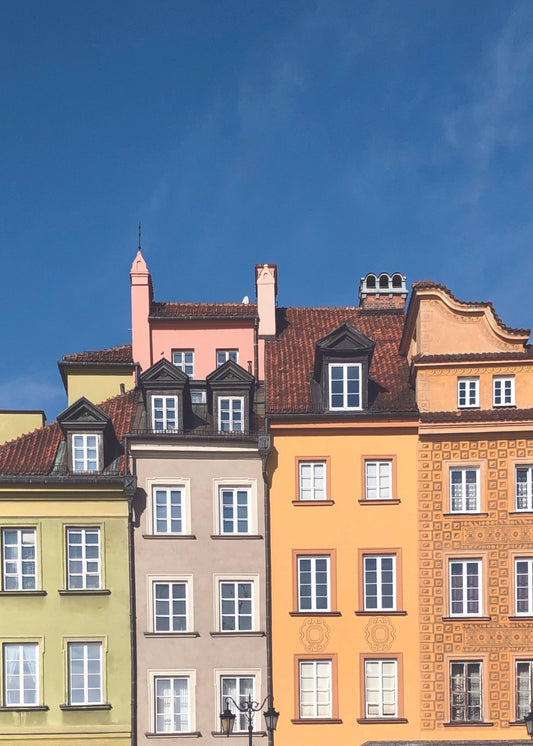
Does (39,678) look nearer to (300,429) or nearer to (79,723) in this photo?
(79,723)

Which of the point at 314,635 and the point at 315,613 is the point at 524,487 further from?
the point at 314,635

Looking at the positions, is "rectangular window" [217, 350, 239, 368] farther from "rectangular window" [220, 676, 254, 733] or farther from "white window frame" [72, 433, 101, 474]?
"rectangular window" [220, 676, 254, 733]

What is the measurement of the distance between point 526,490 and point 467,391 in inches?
126

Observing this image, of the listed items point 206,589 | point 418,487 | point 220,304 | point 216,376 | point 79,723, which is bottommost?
point 79,723

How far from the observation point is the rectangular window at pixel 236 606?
31.8 meters

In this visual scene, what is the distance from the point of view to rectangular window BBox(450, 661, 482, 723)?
1228 inches

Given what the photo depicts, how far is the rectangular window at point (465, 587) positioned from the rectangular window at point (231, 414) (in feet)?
23.5

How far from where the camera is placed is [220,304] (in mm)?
38312

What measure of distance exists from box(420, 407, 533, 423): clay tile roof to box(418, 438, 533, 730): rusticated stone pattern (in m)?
0.61

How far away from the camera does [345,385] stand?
33.4m

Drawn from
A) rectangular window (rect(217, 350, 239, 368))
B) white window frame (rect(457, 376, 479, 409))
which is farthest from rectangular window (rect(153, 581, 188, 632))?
white window frame (rect(457, 376, 479, 409))

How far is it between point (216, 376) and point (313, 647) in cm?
813

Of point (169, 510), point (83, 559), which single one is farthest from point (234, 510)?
point (83, 559)

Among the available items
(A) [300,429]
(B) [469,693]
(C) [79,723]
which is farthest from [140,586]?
(B) [469,693]
